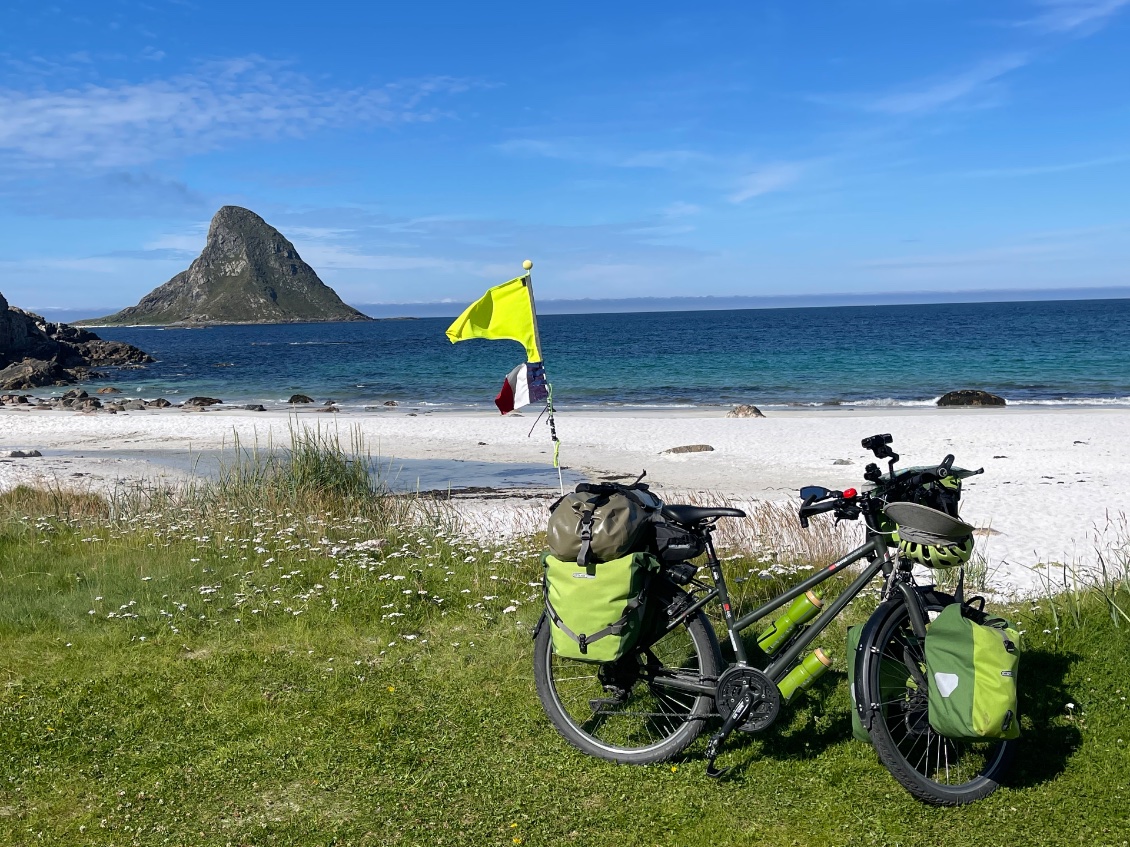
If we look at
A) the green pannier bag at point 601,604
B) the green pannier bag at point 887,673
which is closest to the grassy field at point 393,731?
the green pannier bag at point 887,673

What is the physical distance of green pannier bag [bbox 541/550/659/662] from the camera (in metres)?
4.37

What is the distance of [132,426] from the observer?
29.8m

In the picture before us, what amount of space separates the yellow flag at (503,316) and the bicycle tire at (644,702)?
112 inches

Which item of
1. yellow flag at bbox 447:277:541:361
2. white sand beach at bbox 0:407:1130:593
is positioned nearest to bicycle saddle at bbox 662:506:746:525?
yellow flag at bbox 447:277:541:361

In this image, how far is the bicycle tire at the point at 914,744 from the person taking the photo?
4145mm

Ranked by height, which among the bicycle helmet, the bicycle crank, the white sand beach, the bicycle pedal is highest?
the bicycle helmet

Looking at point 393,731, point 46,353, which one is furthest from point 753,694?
point 46,353

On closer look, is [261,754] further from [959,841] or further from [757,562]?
[757,562]

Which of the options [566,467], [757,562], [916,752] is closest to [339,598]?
[757,562]

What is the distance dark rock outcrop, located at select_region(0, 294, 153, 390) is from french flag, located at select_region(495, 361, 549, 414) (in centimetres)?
5315

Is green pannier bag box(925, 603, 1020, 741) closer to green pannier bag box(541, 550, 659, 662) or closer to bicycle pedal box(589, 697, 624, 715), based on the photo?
green pannier bag box(541, 550, 659, 662)

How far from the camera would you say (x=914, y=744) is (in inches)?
172

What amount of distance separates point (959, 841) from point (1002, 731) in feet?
1.92

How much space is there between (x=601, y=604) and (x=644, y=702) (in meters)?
1.00
